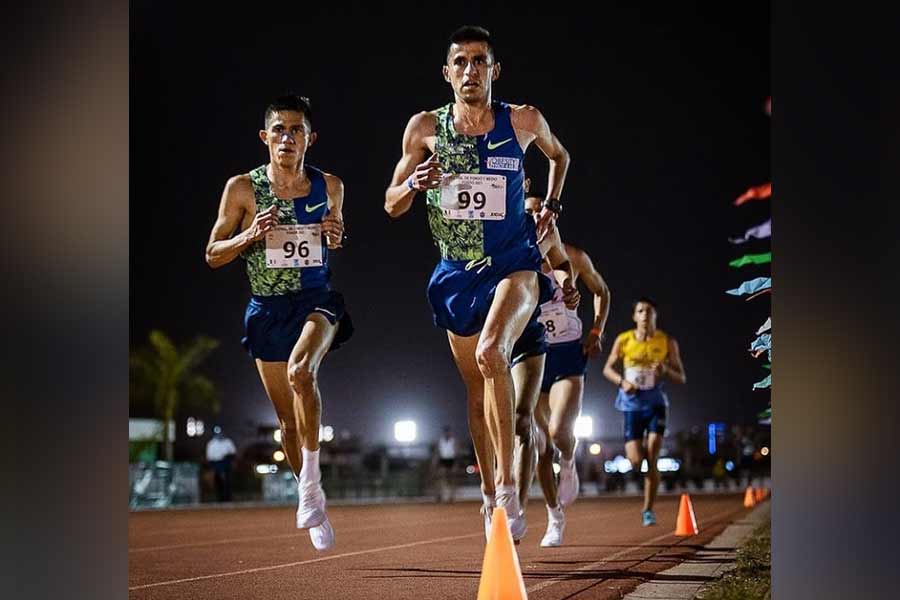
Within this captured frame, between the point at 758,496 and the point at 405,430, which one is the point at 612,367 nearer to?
the point at 405,430

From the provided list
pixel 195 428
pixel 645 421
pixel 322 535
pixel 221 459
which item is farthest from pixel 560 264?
pixel 195 428

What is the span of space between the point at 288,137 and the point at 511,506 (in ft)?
6.20

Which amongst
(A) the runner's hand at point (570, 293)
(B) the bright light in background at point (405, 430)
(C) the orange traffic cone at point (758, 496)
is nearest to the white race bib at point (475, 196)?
(B) the bright light in background at point (405, 430)

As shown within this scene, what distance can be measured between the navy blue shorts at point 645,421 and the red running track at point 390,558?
0.61m

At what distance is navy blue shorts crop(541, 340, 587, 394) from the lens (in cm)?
712

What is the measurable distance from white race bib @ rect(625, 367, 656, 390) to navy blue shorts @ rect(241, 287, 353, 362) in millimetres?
3409

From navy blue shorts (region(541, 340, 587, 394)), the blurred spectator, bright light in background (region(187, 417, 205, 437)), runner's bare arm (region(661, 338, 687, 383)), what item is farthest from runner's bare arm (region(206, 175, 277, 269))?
bright light in background (region(187, 417, 205, 437))

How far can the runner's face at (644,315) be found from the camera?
7.89m

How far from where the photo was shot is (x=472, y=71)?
5047 mm
